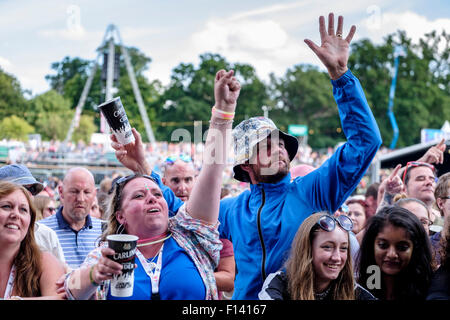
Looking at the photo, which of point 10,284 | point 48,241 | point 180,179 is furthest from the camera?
point 180,179

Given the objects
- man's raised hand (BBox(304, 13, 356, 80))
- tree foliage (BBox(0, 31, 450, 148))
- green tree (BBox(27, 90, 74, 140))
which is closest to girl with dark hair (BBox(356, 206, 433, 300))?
man's raised hand (BBox(304, 13, 356, 80))

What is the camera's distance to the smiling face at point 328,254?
2.38 metres

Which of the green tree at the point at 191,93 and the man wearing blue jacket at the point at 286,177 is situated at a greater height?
the green tree at the point at 191,93

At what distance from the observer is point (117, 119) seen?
256cm

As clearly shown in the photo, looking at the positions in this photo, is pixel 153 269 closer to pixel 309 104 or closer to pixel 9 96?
pixel 9 96

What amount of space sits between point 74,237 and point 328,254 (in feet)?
7.45

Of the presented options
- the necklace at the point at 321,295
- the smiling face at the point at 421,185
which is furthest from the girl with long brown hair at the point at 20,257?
the smiling face at the point at 421,185

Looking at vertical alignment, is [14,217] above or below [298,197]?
below

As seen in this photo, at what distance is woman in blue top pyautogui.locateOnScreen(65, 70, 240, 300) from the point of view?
2.08 meters

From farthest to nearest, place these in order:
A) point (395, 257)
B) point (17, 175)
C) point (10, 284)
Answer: point (17, 175), point (395, 257), point (10, 284)

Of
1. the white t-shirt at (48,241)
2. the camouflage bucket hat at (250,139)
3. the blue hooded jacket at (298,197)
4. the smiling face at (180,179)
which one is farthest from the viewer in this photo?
the smiling face at (180,179)

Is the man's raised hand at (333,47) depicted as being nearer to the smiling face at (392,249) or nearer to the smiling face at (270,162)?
the smiling face at (270,162)

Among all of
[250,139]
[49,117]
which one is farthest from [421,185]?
[49,117]
